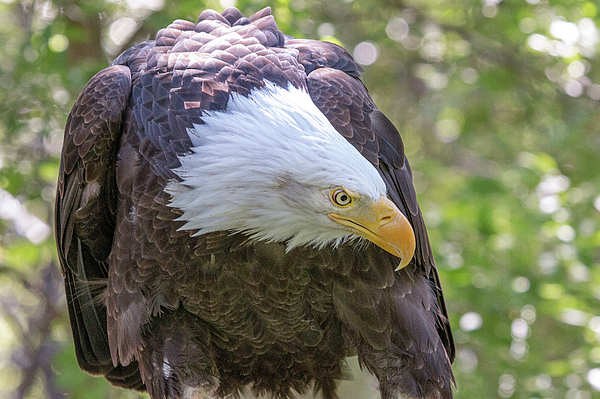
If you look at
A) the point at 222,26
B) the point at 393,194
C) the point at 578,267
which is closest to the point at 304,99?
the point at 393,194

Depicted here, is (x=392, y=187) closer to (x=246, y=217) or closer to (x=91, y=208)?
(x=246, y=217)

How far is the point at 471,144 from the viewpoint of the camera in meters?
8.31

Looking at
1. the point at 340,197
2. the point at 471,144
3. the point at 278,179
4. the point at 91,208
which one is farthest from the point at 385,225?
the point at 471,144

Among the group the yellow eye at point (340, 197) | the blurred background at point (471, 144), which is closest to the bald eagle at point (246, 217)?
the yellow eye at point (340, 197)

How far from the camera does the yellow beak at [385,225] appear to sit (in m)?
2.88

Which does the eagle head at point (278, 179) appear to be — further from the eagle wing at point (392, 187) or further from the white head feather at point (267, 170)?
the eagle wing at point (392, 187)

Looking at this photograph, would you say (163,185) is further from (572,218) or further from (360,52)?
(360,52)

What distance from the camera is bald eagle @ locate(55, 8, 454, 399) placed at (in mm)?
2867

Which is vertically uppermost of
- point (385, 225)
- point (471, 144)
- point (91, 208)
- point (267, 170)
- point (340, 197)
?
point (267, 170)

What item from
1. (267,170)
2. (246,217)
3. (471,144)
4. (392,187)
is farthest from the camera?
(471,144)

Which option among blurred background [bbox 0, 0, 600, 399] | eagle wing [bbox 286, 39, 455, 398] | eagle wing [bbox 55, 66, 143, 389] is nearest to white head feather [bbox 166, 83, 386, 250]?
eagle wing [bbox 286, 39, 455, 398]

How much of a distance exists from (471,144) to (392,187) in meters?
5.19

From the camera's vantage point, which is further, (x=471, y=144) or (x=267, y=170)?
(x=471, y=144)

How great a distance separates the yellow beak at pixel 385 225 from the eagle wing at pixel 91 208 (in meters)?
1.19
